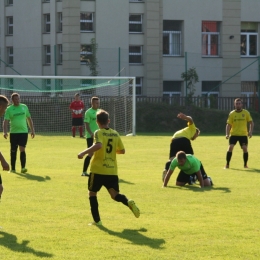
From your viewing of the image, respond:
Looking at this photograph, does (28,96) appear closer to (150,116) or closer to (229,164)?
(150,116)

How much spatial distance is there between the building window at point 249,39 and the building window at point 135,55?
23.9ft

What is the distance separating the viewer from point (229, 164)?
68.8 feet

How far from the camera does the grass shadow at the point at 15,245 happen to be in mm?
8922

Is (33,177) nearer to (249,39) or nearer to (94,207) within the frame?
(94,207)

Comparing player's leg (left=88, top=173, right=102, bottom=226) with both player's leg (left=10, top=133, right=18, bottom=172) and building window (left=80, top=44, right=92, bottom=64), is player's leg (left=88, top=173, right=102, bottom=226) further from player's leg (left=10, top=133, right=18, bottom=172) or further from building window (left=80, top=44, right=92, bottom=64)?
building window (left=80, top=44, right=92, bottom=64)

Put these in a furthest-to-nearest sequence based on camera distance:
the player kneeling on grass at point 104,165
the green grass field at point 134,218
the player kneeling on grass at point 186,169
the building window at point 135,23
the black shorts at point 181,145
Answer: the building window at point 135,23, the black shorts at point 181,145, the player kneeling on grass at point 186,169, the player kneeling on grass at point 104,165, the green grass field at point 134,218

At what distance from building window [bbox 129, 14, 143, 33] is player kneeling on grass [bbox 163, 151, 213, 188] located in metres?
32.6

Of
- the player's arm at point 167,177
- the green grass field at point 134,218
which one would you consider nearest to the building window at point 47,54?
the green grass field at point 134,218

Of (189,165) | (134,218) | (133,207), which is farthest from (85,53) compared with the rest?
(133,207)

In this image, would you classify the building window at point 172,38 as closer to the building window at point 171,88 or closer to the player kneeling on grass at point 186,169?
the building window at point 171,88

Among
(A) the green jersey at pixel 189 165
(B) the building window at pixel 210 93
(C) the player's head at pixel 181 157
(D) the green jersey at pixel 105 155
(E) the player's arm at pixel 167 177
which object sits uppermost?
(B) the building window at pixel 210 93

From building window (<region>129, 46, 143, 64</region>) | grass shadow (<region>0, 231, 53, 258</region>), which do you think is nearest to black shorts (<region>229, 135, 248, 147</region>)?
grass shadow (<region>0, 231, 53, 258</region>)

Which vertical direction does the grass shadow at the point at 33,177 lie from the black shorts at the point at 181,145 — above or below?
below

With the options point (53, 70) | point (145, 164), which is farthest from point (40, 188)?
point (53, 70)
